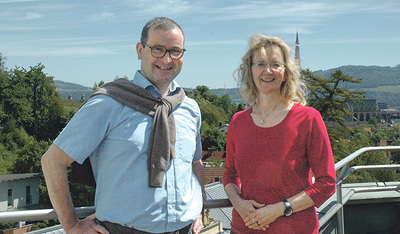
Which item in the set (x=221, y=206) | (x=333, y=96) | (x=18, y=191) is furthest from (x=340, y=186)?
(x=18, y=191)

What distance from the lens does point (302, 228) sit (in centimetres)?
225

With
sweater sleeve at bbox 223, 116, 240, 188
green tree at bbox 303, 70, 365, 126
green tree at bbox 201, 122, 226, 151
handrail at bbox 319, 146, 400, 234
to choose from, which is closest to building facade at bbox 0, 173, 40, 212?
green tree at bbox 201, 122, 226, 151

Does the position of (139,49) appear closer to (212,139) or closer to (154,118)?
(154,118)

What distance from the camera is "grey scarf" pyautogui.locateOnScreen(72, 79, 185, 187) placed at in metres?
1.99

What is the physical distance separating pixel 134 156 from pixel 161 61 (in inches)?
18.7

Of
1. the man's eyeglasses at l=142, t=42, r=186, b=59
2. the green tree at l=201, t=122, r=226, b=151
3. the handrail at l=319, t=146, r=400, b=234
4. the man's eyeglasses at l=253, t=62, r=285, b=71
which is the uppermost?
the man's eyeglasses at l=142, t=42, r=186, b=59

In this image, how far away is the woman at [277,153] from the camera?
2209 mm

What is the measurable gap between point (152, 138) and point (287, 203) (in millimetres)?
731

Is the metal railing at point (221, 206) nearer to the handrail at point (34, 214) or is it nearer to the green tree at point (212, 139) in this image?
the handrail at point (34, 214)

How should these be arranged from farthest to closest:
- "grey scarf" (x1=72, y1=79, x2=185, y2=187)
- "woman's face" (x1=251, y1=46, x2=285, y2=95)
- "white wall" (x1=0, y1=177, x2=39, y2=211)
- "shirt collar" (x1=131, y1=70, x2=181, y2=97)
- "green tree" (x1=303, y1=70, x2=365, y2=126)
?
1. "white wall" (x1=0, y1=177, x2=39, y2=211)
2. "green tree" (x1=303, y1=70, x2=365, y2=126)
3. "woman's face" (x1=251, y1=46, x2=285, y2=95)
4. "shirt collar" (x1=131, y1=70, x2=181, y2=97)
5. "grey scarf" (x1=72, y1=79, x2=185, y2=187)

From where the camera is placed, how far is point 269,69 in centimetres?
236

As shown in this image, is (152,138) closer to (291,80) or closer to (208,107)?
(291,80)

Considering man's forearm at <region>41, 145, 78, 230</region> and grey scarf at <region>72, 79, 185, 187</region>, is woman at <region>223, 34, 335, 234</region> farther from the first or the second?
man's forearm at <region>41, 145, 78, 230</region>

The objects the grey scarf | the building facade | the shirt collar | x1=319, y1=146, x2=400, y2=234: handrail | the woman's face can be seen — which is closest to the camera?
the grey scarf
